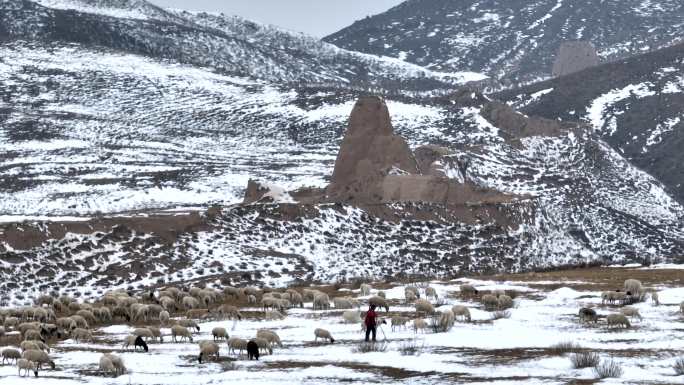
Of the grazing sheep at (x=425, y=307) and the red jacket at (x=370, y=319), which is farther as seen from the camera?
the grazing sheep at (x=425, y=307)

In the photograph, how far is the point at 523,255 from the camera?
218 feet

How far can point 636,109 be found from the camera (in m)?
173

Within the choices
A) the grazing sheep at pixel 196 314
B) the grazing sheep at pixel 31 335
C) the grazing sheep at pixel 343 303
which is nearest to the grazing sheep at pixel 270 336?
the grazing sheep at pixel 31 335

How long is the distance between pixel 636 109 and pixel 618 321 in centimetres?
15163

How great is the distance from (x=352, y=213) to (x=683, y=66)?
475 feet

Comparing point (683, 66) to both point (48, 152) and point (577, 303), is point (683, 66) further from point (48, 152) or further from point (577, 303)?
point (577, 303)

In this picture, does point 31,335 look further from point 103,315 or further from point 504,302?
point 504,302

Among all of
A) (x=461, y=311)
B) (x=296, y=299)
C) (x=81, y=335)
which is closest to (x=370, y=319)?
(x=461, y=311)

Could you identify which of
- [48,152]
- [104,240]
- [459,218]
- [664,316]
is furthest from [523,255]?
[48,152]

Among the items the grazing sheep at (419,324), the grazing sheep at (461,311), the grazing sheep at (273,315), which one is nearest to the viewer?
the grazing sheep at (419,324)

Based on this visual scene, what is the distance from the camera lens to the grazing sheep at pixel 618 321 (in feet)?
91.9

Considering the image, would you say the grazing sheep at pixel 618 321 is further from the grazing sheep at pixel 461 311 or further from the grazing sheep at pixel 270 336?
the grazing sheep at pixel 270 336

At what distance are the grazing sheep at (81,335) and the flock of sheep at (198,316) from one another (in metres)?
0.03

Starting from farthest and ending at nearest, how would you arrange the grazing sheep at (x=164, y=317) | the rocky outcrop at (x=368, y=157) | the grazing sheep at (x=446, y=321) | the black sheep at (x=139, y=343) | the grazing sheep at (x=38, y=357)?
the rocky outcrop at (x=368, y=157), the grazing sheep at (x=164, y=317), the grazing sheep at (x=446, y=321), the black sheep at (x=139, y=343), the grazing sheep at (x=38, y=357)
